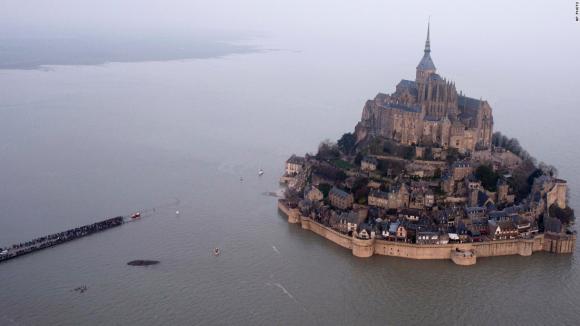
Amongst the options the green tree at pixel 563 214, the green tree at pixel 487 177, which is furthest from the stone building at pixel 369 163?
the green tree at pixel 563 214

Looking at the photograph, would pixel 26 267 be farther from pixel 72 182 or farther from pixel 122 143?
pixel 122 143

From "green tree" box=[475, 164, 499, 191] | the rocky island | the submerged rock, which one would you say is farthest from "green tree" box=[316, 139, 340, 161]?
the submerged rock

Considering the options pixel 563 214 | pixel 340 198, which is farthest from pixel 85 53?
pixel 563 214

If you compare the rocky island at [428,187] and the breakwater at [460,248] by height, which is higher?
the rocky island at [428,187]

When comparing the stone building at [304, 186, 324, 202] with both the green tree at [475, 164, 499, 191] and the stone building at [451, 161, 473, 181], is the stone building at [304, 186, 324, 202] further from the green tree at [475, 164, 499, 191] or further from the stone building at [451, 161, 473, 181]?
the green tree at [475, 164, 499, 191]

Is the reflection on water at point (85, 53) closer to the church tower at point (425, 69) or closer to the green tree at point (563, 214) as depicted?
the church tower at point (425, 69)

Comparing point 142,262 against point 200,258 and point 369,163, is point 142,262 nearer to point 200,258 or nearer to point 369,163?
point 200,258

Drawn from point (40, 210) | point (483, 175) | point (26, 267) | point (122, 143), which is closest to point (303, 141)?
Answer: point (122, 143)
